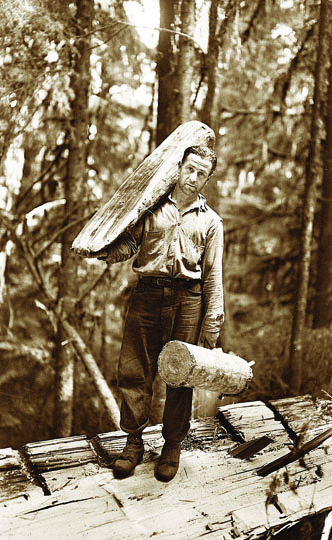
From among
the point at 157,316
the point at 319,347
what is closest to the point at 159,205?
the point at 157,316

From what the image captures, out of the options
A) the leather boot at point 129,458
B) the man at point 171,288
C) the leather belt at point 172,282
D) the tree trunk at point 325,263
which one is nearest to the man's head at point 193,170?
the man at point 171,288

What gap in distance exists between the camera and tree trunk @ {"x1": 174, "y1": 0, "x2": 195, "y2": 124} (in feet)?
14.5

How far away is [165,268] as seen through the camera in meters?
3.15

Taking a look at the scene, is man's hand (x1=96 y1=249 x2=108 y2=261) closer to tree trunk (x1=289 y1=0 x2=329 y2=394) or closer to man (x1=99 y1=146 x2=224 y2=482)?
man (x1=99 y1=146 x2=224 y2=482)

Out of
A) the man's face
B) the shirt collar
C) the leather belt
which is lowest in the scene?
the leather belt

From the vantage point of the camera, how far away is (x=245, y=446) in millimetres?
3945

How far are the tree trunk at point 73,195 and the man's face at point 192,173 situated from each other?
1.36 meters

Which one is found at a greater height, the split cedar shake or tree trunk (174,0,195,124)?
tree trunk (174,0,195,124)

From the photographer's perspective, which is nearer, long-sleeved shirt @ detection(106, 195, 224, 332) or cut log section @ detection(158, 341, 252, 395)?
cut log section @ detection(158, 341, 252, 395)

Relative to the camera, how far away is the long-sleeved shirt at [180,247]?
3164 mm

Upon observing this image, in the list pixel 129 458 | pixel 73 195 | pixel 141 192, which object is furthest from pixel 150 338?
pixel 73 195

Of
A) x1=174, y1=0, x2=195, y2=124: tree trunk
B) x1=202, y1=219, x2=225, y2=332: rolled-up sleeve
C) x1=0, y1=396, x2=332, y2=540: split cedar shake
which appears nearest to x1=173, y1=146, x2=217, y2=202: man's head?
x1=202, y1=219, x2=225, y2=332: rolled-up sleeve

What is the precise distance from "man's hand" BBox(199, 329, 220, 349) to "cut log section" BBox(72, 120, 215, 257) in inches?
31.9

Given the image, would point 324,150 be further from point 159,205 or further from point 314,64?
point 159,205
